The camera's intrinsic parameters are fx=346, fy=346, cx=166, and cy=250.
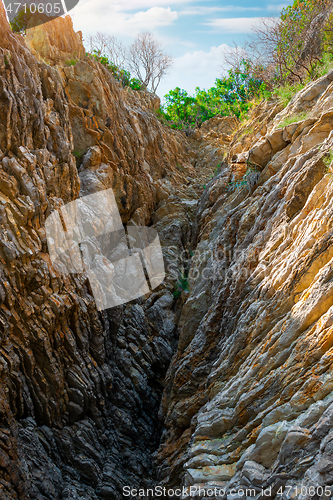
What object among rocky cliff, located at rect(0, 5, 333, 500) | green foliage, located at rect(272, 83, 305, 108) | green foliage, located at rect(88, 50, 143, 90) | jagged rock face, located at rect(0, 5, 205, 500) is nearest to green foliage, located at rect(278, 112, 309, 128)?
rocky cliff, located at rect(0, 5, 333, 500)

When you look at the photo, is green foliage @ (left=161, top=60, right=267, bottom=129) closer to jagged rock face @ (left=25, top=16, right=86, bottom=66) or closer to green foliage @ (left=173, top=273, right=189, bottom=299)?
jagged rock face @ (left=25, top=16, right=86, bottom=66)

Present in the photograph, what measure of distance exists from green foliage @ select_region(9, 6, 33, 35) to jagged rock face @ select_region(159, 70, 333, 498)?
12.8 metres

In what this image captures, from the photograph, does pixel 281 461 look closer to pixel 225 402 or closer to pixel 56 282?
pixel 225 402

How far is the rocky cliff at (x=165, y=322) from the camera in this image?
18.7 ft

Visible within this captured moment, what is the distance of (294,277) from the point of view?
21.6 feet

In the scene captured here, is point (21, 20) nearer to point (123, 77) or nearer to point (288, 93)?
point (123, 77)

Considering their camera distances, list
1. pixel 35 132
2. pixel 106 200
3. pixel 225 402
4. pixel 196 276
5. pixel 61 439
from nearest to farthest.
Result: pixel 225 402
pixel 61 439
pixel 35 132
pixel 196 276
pixel 106 200

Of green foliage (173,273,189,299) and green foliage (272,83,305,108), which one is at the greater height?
green foliage (272,83,305,108)

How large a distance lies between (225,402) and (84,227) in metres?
8.71

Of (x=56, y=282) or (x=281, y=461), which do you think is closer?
(x=281, y=461)

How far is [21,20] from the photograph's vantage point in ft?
54.7

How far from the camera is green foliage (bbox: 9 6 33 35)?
1659 centimetres

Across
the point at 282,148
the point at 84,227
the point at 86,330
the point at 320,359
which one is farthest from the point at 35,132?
the point at 320,359

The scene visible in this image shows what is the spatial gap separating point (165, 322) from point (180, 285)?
1.95m
